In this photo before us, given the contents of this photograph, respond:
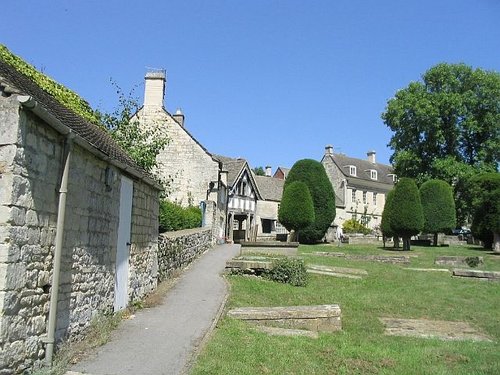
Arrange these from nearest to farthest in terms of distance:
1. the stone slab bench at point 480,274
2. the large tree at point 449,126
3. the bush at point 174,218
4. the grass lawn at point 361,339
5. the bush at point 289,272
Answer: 1. the grass lawn at point 361,339
2. the bush at point 289,272
3. the stone slab bench at point 480,274
4. the bush at point 174,218
5. the large tree at point 449,126

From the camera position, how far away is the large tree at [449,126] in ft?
138

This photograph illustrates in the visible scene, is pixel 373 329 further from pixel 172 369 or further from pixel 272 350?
pixel 172 369

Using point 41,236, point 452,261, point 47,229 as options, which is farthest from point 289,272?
point 452,261

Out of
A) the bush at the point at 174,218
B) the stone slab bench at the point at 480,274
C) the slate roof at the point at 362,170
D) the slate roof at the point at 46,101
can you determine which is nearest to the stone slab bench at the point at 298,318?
the slate roof at the point at 46,101

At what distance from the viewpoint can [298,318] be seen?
29.2 feet

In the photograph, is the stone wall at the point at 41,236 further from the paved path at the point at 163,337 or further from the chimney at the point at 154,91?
the chimney at the point at 154,91

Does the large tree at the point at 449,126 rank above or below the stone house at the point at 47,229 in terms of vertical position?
above

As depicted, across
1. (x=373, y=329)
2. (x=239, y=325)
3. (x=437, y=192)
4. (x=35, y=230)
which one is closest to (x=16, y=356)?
(x=35, y=230)

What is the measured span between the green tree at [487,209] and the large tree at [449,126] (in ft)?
31.5

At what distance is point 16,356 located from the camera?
5.02 meters

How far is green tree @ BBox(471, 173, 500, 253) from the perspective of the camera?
2931cm

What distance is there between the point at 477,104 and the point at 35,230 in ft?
148

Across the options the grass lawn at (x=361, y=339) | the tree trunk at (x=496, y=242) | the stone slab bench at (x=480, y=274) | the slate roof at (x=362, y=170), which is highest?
the slate roof at (x=362, y=170)

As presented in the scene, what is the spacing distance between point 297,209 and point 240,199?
7503 millimetres
